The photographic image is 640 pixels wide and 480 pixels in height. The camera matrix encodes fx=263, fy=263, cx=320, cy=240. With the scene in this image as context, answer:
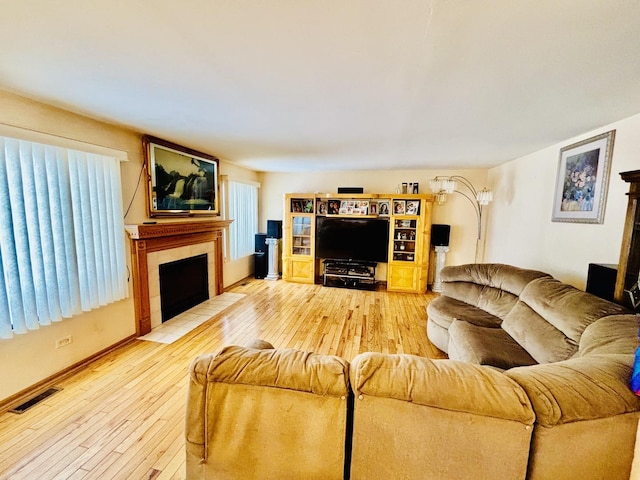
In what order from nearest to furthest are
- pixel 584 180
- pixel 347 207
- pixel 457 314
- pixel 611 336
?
pixel 611 336 < pixel 584 180 < pixel 457 314 < pixel 347 207

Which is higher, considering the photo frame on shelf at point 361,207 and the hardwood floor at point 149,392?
the photo frame on shelf at point 361,207

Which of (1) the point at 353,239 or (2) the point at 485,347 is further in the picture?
(1) the point at 353,239

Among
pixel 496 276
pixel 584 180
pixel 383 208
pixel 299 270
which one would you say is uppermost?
pixel 584 180

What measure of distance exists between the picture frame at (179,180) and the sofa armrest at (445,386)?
3.36 meters

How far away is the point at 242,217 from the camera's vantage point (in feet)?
18.1

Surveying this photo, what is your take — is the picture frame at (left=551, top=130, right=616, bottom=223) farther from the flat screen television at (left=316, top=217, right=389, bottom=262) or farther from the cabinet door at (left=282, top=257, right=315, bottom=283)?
the cabinet door at (left=282, top=257, right=315, bottom=283)

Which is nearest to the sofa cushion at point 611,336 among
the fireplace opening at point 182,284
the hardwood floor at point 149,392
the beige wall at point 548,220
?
the beige wall at point 548,220

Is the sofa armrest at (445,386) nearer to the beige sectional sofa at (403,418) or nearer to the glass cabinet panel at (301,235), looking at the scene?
the beige sectional sofa at (403,418)

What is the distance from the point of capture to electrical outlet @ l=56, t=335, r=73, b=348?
2357mm

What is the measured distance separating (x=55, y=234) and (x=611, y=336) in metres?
4.08

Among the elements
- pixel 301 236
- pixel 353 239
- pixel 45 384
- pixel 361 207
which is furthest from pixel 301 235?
pixel 45 384

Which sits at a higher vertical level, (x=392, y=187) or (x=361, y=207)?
(x=392, y=187)

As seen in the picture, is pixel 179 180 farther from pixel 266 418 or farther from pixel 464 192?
pixel 464 192

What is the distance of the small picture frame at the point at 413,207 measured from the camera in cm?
505
